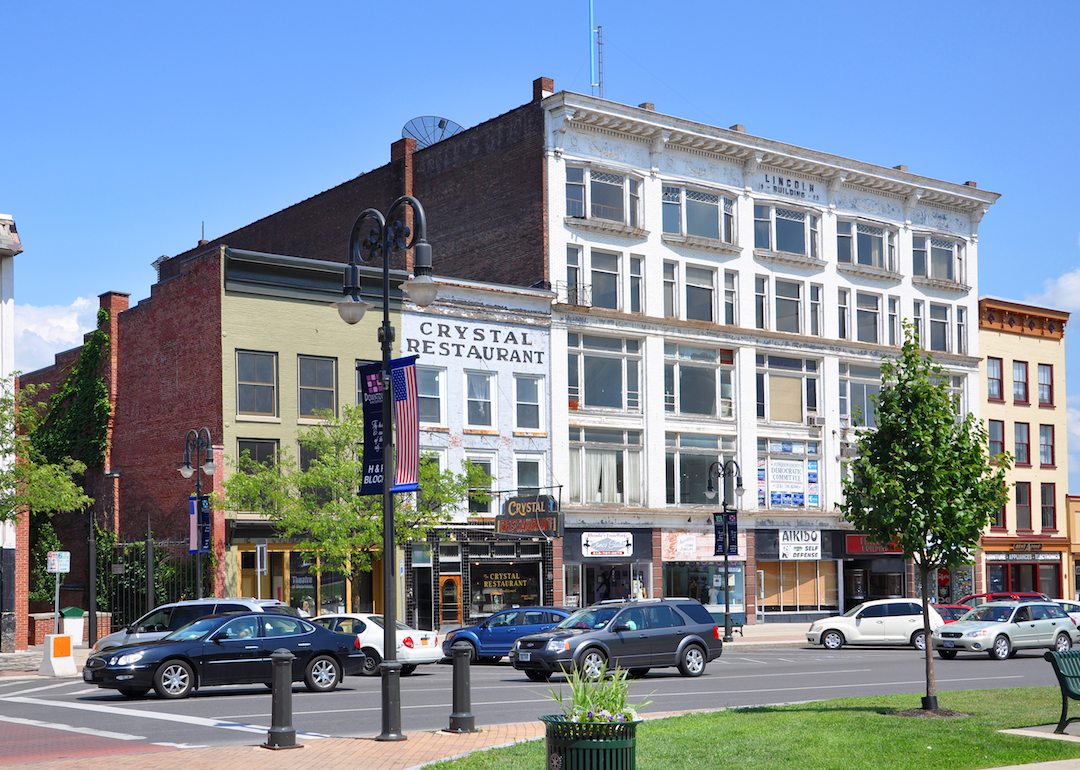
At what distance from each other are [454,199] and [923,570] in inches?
1283

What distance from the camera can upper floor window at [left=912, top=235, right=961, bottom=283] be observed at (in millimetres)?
54875

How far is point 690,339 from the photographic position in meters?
46.6

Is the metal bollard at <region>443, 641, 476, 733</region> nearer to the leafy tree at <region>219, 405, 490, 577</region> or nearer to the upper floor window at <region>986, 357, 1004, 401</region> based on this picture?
the leafy tree at <region>219, 405, 490, 577</region>

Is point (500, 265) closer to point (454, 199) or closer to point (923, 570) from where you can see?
point (454, 199)

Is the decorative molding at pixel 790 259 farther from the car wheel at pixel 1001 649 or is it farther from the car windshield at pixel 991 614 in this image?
the car wheel at pixel 1001 649

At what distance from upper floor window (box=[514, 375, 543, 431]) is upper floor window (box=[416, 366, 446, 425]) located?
3010mm

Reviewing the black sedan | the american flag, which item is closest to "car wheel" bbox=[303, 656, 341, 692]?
the black sedan

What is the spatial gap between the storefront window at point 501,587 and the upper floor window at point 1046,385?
30555mm

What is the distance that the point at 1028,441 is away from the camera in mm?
58938

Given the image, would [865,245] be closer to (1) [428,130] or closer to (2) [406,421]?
(1) [428,130]

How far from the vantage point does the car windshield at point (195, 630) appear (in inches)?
850

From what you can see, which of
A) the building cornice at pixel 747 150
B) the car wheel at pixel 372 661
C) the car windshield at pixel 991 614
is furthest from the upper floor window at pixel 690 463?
the car wheel at pixel 372 661

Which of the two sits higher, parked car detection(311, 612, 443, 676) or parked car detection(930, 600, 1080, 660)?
parked car detection(311, 612, 443, 676)

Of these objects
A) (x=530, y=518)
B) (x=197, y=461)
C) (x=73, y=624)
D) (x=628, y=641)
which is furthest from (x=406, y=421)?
(x=73, y=624)
